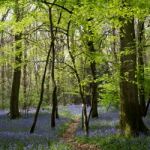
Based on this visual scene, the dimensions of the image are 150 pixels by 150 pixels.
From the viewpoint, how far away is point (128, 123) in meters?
14.7

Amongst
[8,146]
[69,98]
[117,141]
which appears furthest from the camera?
[69,98]

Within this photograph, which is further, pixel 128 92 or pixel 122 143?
pixel 128 92

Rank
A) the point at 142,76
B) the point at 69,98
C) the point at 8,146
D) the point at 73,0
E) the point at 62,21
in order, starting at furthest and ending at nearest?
the point at 69,98
the point at 142,76
the point at 62,21
the point at 73,0
the point at 8,146

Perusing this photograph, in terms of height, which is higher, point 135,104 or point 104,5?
point 104,5

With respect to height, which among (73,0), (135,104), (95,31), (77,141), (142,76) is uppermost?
(73,0)

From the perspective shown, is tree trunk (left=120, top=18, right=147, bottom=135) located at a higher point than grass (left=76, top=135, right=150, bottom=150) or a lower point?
higher

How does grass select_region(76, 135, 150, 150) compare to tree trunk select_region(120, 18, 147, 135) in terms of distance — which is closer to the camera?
grass select_region(76, 135, 150, 150)

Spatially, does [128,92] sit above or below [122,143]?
above

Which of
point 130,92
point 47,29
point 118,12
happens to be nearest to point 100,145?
point 130,92

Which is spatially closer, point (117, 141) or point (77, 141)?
point (117, 141)

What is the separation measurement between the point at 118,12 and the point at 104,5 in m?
0.59

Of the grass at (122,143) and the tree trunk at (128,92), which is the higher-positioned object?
the tree trunk at (128,92)

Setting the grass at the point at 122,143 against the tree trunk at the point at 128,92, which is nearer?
the grass at the point at 122,143

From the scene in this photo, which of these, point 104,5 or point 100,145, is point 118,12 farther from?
point 100,145
